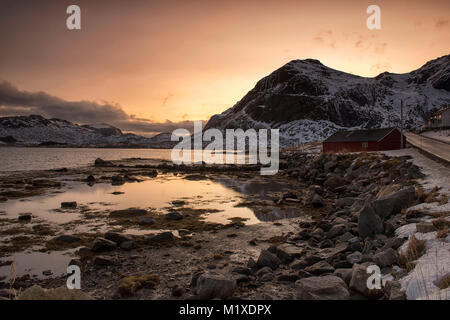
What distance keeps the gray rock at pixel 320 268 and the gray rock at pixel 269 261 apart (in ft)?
4.53

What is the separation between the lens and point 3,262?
40.9ft

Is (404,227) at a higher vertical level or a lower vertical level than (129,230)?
higher

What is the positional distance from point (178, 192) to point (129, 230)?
645 inches

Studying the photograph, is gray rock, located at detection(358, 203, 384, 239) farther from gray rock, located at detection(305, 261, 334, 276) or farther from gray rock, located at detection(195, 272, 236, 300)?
gray rock, located at detection(195, 272, 236, 300)

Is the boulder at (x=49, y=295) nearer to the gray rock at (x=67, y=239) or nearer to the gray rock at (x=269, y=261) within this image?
the gray rock at (x=269, y=261)

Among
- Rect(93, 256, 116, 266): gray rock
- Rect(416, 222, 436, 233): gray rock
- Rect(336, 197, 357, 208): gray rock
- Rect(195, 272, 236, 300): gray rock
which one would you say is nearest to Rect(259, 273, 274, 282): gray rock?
Rect(195, 272, 236, 300): gray rock

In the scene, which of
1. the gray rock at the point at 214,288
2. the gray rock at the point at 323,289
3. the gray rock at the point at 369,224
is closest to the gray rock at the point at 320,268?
the gray rock at the point at 323,289

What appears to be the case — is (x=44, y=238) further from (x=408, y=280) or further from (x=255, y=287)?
(x=408, y=280)

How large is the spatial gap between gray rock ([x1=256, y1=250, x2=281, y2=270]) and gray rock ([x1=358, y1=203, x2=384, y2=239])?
4.16 m

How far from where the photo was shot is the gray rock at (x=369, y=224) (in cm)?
1192

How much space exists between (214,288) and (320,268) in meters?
3.97

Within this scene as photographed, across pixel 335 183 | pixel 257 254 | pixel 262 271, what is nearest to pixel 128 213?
pixel 257 254
